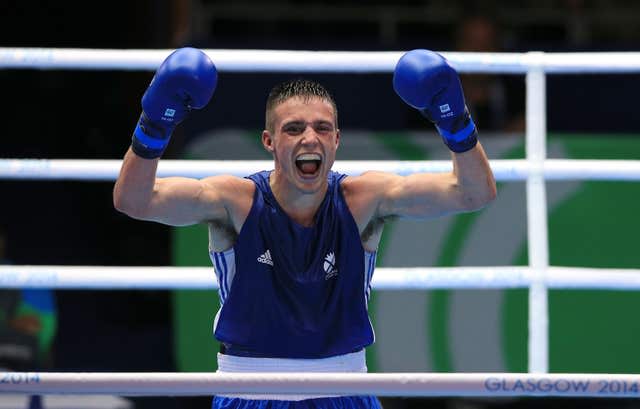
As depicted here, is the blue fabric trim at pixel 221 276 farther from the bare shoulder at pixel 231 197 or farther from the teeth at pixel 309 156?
the teeth at pixel 309 156

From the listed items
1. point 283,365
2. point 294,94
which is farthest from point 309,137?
point 283,365

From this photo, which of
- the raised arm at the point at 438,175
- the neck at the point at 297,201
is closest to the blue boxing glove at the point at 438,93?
the raised arm at the point at 438,175

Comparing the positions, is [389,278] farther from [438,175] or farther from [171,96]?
[171,96]

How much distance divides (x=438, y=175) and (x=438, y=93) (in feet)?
1.04

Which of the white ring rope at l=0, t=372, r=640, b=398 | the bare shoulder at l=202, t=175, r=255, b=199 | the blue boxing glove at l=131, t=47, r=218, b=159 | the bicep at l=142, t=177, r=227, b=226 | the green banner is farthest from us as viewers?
the green banner

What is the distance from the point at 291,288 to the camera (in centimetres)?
303

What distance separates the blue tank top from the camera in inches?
118

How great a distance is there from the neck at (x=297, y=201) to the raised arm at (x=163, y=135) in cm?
26

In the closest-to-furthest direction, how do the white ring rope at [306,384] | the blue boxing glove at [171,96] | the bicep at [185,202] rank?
the white ring rope at [306,384], the blue boxing glove at [171,96], the bicep at [185,202]

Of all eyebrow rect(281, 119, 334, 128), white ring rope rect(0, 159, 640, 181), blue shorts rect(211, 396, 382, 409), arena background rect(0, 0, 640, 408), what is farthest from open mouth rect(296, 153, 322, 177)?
arena background rect(0, 0, 640, 408)

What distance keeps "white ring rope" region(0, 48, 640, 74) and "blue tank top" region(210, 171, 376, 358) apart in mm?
891

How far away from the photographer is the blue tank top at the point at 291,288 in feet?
9.86

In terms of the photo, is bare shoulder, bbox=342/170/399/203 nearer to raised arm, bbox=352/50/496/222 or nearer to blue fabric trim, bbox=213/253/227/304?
raised arm, bbox=352/50/496/222

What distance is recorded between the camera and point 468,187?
3041 mm
